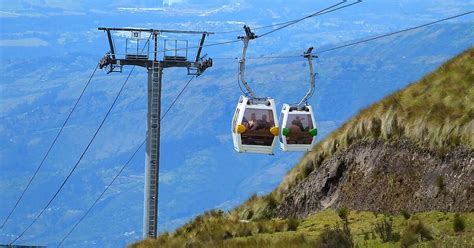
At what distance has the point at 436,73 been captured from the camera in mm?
40531

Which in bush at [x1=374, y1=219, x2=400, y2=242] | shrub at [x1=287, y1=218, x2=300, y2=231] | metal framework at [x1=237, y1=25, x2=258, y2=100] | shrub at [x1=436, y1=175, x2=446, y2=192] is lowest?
shrub at [x1=287, y1=218, x2=300, y2=231]

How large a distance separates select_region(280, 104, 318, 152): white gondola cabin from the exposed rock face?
1.71 meters

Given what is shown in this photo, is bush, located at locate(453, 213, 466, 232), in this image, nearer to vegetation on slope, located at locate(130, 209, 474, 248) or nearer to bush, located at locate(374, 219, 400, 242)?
vegetation on slope, located at locate(130, 209, 474, 248)

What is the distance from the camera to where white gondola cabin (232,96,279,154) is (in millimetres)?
38562

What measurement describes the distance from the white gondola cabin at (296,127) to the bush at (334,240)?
11346 millimetres

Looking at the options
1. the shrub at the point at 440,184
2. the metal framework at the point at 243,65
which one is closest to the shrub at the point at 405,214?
the shrub at the point at 440,184

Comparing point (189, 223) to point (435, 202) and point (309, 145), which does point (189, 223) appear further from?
point (435, 202)

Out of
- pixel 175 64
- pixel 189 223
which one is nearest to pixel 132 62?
pixel 175 64

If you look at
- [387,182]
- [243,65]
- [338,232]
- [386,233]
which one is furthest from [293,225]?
[243,65]

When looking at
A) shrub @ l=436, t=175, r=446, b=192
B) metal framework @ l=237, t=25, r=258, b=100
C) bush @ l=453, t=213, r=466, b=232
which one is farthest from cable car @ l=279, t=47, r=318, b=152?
bush @ l=453, t=213, r=466, b=232

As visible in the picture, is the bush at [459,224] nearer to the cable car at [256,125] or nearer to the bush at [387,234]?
the bush at [387,234]

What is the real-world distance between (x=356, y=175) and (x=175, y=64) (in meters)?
19.1

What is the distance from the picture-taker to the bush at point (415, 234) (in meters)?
26.8

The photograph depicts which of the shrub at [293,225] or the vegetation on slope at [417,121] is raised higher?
the vegetation on slope at [417,121]
